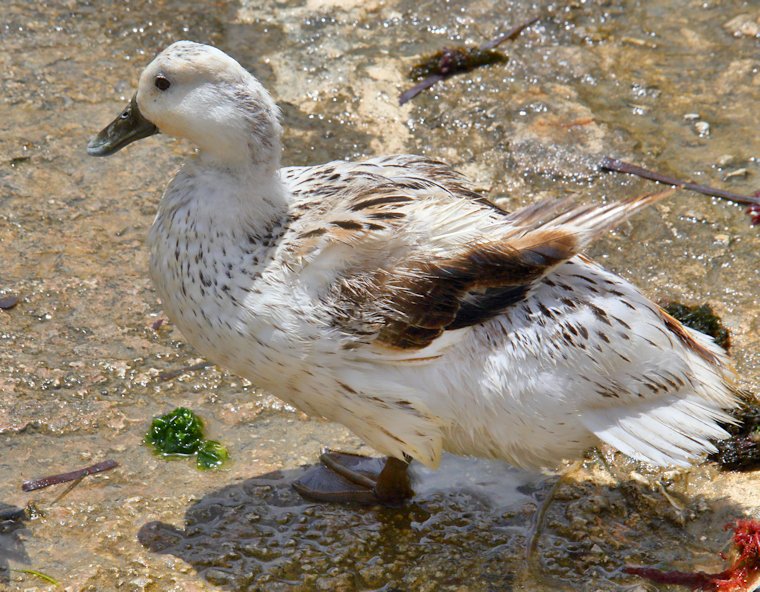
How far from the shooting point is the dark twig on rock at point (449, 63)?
6.88m

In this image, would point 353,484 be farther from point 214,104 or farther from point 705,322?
point 705,322

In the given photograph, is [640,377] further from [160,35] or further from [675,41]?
[160,35]

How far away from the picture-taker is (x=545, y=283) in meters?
4.33

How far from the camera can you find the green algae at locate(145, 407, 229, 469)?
188 inches

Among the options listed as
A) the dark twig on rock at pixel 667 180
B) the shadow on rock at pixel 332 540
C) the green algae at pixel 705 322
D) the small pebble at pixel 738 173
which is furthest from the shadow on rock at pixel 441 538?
the small pebble at pixel 738 173

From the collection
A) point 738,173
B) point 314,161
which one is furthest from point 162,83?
point 738,173

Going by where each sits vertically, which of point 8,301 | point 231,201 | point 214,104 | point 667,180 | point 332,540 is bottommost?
point 332,540

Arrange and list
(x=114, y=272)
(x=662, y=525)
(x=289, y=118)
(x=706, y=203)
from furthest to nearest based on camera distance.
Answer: (x=289, y=118), (x=706, y=203), (x=114, y=272), (x=662, y=525)

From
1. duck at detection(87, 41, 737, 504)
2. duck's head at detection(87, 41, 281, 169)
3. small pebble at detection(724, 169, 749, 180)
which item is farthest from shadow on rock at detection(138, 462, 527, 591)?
small pebble at detection(724, 169, 749, 180)

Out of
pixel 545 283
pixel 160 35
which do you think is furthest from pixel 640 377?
pixel 160 35

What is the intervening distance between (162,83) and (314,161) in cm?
197

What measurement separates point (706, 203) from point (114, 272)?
3.44 meters

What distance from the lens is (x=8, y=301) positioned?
5.39 m

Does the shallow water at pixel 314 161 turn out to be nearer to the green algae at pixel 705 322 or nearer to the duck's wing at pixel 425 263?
the green algae at pixel 705 322
